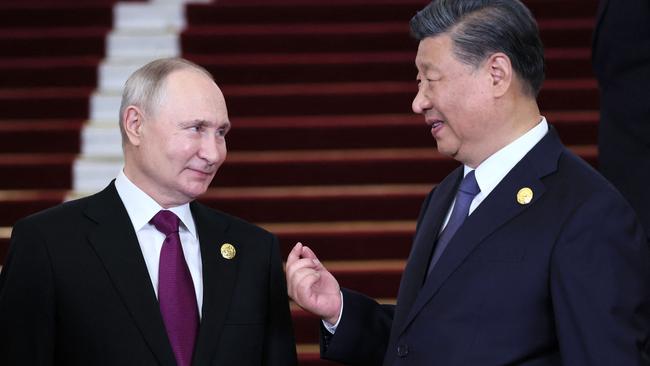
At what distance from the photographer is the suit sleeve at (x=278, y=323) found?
101 inches

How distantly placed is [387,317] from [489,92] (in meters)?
0.64

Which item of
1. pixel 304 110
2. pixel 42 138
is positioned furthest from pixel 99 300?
pixel 304 110

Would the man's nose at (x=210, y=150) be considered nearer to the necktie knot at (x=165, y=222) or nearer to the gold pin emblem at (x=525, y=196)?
the necktie knot at (x=165, y=222)

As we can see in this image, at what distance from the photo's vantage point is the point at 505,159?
2.36 meters

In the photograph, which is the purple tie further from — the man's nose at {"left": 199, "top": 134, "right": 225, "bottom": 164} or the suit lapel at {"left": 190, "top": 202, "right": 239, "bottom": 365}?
the man's nose at {"left": 199, "top": 134, "right": 225, "bottom": 164}

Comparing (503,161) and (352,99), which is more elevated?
(503,161)

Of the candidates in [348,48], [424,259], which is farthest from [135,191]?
[348,48]

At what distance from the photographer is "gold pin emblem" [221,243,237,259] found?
2.51m

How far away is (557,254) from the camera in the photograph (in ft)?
7.09

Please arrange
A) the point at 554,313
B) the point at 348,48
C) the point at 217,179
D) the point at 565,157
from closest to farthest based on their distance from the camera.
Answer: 1. the point at 554,313
2. the point at 565,157
3. the point at 217,179
4. the point at 348,48

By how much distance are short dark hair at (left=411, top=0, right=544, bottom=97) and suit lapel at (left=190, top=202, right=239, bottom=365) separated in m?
0.66

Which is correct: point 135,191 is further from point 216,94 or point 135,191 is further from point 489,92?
point 489,92

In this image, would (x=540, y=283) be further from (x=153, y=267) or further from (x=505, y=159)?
(x=153, y=267)

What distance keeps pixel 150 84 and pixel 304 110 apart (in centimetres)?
305
